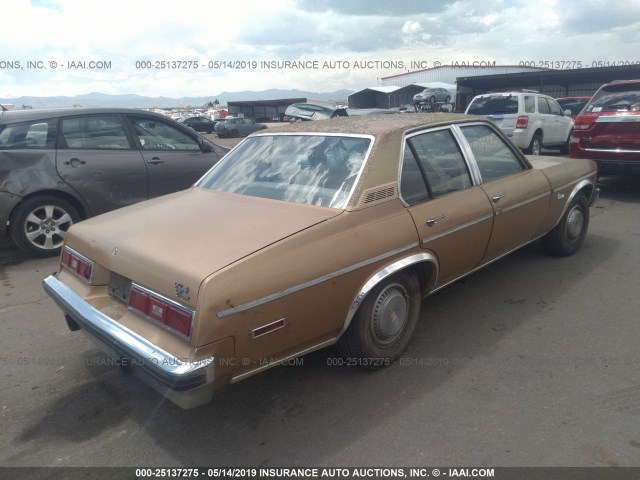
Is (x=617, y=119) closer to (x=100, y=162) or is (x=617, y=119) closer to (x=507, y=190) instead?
(x=507, y=190)

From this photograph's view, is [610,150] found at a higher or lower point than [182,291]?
higher

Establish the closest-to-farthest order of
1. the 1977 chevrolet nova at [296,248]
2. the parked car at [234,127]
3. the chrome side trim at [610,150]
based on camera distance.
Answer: the 1977 chevrolet nova at [296,248], the chrome side trim at [610,150], the parked car at [234,127]

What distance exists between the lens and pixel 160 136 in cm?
611

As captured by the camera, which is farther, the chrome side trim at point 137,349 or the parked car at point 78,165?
the parked car at point 78,165

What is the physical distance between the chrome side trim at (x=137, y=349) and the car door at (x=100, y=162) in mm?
2967

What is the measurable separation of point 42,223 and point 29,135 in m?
0.97

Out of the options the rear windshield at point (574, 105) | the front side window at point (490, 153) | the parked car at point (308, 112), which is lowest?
the front side window at point (490, 153)

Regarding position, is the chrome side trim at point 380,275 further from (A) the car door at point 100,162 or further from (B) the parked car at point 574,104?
(B) the parked car at point 574,104

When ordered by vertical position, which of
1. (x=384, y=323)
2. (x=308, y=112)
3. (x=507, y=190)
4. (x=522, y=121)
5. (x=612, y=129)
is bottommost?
(x=384, y=323)

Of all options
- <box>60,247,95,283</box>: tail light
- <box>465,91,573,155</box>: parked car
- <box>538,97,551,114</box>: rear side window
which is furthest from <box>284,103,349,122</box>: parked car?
<box>60,247,95,283</box>: tail light

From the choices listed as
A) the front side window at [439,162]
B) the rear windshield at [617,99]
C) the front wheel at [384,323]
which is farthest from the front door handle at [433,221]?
the rear windshield at [617,99]

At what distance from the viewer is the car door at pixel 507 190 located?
369 centimetres

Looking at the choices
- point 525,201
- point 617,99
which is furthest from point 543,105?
point 525,201

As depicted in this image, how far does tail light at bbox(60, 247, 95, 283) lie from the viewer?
110 inches
